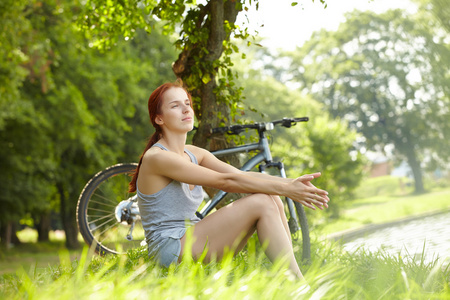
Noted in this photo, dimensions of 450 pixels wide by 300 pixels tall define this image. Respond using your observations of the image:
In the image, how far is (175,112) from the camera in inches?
145

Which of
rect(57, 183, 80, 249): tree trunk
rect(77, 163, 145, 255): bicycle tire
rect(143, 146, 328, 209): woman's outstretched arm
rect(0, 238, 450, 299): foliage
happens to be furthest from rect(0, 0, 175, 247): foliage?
rect(0, 238, 450, 299): foliage

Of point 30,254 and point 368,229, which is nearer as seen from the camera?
point 368,229

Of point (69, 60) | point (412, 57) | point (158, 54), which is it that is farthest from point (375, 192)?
point (69, 60)

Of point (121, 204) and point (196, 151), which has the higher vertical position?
point (196, 151)

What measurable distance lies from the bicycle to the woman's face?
1268 mm

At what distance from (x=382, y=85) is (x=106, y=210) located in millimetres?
38757

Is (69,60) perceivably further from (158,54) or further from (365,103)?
(365,103)

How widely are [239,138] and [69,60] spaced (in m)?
12.5

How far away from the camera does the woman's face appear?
12.1ft

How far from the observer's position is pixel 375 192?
151 ft

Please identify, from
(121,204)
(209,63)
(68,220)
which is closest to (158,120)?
(121,204)

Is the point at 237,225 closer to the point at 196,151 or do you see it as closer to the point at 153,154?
the point at 153,154

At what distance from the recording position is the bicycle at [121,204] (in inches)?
193

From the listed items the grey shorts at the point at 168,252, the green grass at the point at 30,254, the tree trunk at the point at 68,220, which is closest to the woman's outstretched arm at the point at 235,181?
the grey shorts at the point at 168,252
